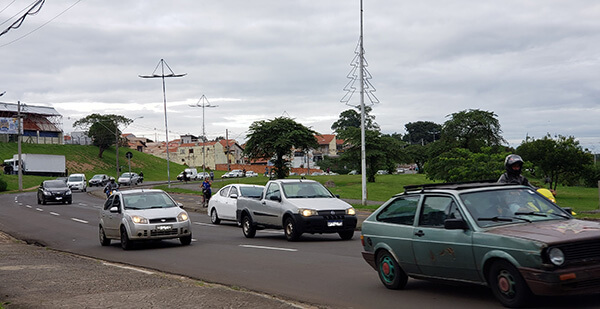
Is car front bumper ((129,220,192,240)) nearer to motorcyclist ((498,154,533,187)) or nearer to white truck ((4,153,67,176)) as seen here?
motorcyclist ((498,154,533,187))

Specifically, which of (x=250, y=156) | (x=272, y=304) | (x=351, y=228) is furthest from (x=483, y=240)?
(x=250, y=156)

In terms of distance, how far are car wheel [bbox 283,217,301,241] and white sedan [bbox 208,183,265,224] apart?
5635 mm

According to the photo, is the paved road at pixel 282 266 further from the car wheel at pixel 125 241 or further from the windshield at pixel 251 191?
the windshield at pixel 251 191

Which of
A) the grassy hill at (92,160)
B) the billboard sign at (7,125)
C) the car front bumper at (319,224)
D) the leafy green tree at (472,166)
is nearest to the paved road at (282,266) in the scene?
the car front bumper at (319,224)

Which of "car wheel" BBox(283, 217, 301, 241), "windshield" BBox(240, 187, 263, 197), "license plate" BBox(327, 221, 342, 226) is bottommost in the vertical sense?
"car wheel" BBox(283, 217, 301, 241)

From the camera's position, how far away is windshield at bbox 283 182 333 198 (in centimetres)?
1830

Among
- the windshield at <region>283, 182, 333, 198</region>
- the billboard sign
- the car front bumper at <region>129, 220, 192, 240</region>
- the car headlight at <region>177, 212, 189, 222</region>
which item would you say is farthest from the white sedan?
the billboard sign

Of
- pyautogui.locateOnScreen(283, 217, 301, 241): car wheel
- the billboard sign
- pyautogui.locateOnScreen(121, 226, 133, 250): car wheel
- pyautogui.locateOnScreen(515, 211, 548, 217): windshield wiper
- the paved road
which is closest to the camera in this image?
pyautogui.locateOnScreen(515, 211, 548, 217): windshield wiper

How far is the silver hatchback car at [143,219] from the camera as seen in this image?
16.5 meters

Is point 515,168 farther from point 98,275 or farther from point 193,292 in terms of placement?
point 98,275

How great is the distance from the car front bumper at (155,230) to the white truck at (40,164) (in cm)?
7622

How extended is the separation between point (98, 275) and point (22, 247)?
25.6ft

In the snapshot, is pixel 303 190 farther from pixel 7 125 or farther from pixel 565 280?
pixel 7 125

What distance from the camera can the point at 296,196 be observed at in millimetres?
18219
